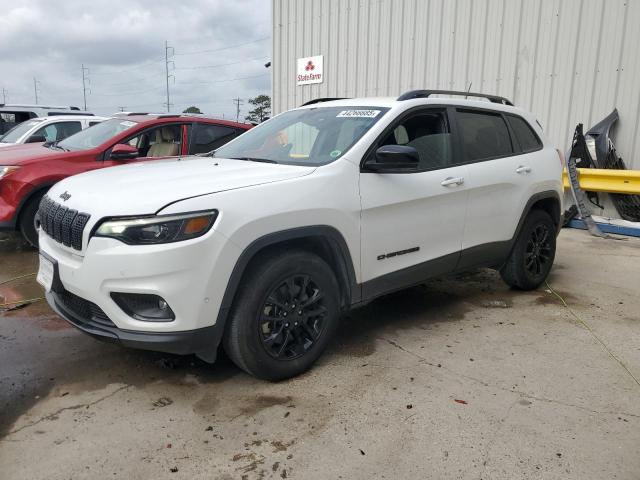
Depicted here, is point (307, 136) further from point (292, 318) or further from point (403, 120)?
point (292, 318)

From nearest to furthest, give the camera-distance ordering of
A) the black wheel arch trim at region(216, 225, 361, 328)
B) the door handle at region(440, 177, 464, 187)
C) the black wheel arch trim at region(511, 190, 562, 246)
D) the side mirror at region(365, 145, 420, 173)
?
the black wheel arch trim at region(216, 225, 361, 328), the side mirror at region(365, 145, 420, 173), the door handle at region(440, 177, 464, 187), the black wheel arch trim at region(511, 190, 562, 246)

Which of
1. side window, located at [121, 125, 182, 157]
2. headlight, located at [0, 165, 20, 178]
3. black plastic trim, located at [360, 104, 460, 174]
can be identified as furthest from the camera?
side window, located at [121, 125, 182, 157]

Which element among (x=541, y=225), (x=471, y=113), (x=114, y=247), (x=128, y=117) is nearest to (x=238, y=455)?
(x=114, y=247)

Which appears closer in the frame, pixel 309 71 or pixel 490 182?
pixel 490 182

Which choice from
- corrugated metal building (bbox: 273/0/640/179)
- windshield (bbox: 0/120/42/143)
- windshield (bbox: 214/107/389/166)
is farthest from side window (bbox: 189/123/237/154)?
corrugated metal building (bbox: 273/0/640/179)

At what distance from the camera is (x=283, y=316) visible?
3.09m

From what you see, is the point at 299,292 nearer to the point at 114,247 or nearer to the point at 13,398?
the point at 114,247

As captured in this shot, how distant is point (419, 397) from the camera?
3041mm

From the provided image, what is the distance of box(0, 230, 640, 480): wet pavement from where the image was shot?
2449mm

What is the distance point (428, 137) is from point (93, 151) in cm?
413

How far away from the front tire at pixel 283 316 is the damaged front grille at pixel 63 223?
2.97 feet

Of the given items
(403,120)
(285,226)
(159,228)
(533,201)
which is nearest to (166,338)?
(159,228)

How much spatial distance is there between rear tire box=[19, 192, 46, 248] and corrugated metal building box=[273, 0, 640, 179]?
6.70m

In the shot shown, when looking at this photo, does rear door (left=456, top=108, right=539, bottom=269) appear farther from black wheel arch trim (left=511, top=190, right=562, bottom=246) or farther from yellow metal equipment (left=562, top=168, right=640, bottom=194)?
yellow metal equipment (left=562, top=168, right=640, bottom=194)
